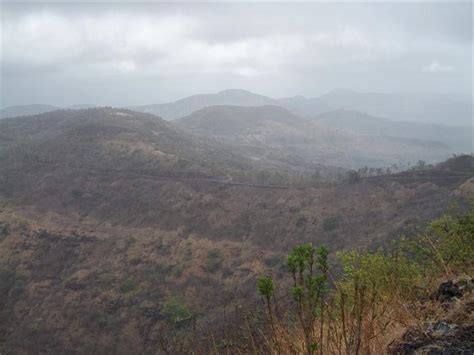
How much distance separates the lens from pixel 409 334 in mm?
3328

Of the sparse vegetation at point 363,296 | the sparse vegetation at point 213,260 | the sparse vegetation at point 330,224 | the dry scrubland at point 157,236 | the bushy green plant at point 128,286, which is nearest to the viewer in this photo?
the sparse vegetation at point 363,296

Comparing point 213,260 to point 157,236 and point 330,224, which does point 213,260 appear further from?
point 330,224

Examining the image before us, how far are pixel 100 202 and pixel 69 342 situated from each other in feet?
75.4

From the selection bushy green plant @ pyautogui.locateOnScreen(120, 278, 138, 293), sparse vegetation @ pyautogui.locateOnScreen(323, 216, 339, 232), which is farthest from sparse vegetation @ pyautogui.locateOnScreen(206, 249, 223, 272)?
sparse vegetation @ pyautogui.locateOnScreen(323, 216, 339, 232)

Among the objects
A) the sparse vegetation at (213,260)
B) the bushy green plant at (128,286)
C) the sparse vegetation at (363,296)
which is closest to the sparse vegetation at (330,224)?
the sparse vegetation at (213,260)

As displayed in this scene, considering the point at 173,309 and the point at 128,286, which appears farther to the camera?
the point at 128,286

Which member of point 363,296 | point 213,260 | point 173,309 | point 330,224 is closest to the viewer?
point 363,296

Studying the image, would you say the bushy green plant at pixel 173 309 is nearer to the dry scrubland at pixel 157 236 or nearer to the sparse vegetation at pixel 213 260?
the dry scrubland at pixel 157 236

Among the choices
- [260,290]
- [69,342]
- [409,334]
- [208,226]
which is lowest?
[69,342]

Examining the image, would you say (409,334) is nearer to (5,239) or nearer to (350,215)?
(350,215)

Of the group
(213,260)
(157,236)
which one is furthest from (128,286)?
→ (157,236)

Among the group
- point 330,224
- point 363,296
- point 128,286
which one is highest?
point 363,296

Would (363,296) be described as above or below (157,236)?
above

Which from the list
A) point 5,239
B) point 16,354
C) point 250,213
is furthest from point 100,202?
point 16,354
